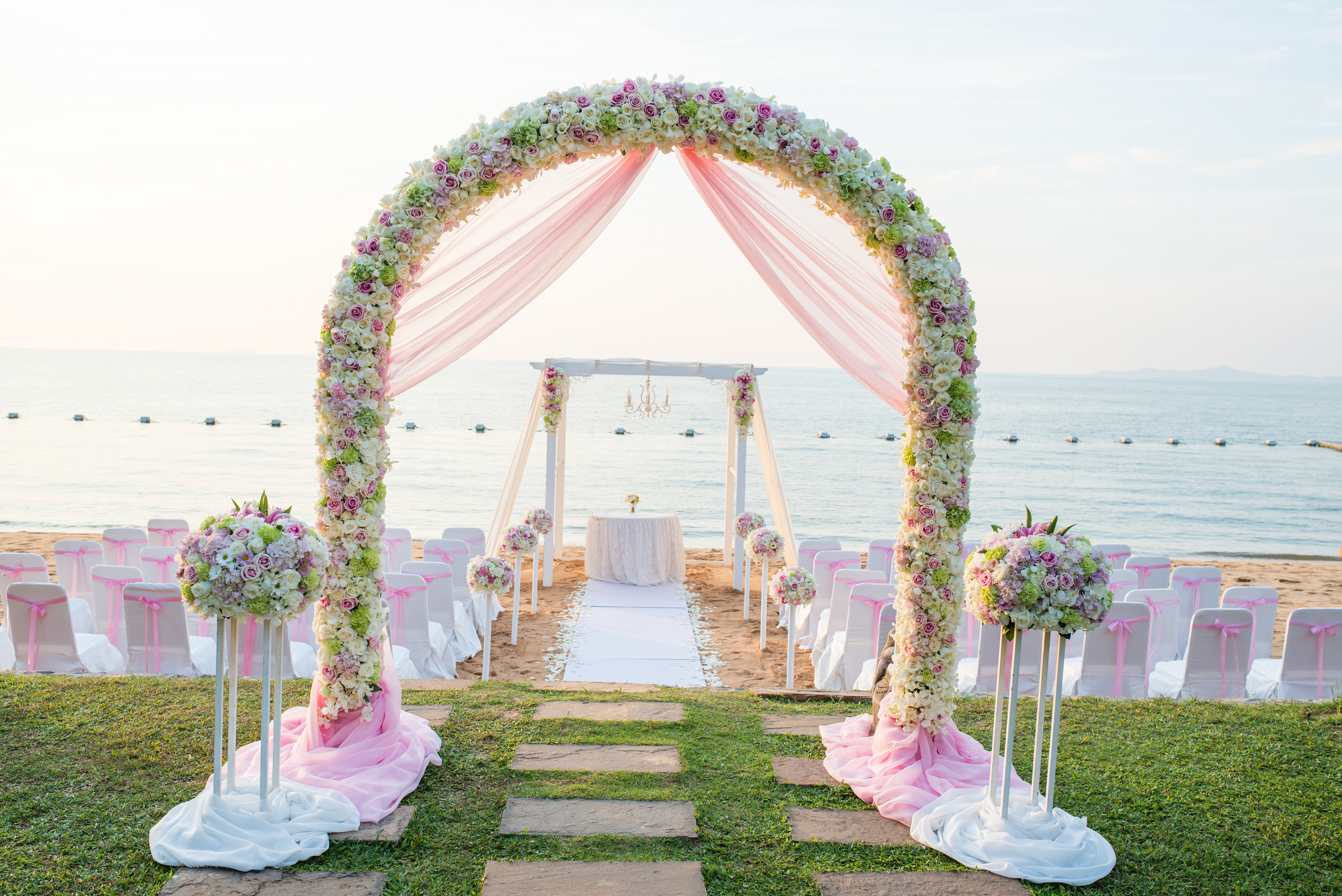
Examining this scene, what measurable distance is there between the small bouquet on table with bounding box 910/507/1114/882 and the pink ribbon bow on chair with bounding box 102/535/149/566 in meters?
7.13

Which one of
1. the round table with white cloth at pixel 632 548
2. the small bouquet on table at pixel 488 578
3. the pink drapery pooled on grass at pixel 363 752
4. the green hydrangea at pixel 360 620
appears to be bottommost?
the round table with white cloth at pixel 632 548

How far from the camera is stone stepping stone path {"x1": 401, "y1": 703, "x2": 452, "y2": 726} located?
455 cm

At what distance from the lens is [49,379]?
68500 millimetres

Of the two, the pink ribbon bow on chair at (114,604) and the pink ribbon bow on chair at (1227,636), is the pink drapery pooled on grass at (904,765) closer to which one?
the pink ribbon bow on chair at (1227,636)

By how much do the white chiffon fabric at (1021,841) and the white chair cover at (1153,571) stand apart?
516 cm

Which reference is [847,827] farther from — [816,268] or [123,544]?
[123,544]

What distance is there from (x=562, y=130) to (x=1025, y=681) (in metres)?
4.50

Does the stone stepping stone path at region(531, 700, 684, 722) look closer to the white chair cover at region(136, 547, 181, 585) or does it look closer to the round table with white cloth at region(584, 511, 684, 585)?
the white chair cover at region(136, 547, 181, 585)

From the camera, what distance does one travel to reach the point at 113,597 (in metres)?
6.09

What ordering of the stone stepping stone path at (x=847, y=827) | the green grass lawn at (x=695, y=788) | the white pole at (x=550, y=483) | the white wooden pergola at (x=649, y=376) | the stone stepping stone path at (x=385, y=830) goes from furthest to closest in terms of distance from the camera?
the white pole at (x=550, y=483) < the white wooden pergola at (x=649, y=376) < the stone stepping stone path at (x=847, y=827) < the stone stepping stone path at (x=385, y=830) < the green grass lawn at (x=695, y=788)

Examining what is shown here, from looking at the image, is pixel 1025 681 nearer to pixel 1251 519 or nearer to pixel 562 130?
pixel 562 130

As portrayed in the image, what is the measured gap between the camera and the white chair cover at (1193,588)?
7207mm

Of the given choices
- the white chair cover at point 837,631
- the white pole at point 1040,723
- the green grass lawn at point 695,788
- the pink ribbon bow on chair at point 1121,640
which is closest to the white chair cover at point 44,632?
the green grass lawn at point 695,788

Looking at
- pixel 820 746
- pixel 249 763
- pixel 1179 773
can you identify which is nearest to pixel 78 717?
pixel 249 763
